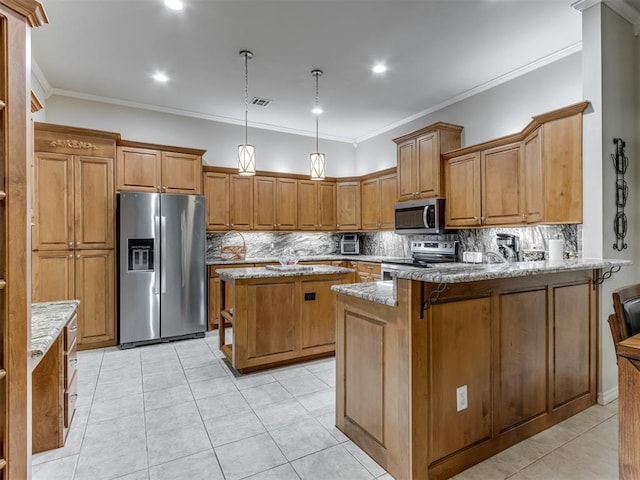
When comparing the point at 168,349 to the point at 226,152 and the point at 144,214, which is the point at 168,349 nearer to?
the point at 144,214

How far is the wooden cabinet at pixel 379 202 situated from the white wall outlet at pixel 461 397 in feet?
12.1

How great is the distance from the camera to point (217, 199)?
5129 mm

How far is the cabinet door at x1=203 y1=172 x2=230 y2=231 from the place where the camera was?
5.06m

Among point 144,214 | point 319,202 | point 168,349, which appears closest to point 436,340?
point 168,349

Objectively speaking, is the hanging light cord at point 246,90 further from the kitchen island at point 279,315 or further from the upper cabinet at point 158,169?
the kitchen island at point 279,315

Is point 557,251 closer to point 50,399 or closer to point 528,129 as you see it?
point 528,129

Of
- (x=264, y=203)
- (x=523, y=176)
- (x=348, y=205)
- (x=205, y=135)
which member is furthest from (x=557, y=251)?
(x=205, y=135)

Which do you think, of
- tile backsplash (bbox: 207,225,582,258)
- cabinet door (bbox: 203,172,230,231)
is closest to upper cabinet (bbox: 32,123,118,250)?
cabinet door (bbox: 203,172,230,231)

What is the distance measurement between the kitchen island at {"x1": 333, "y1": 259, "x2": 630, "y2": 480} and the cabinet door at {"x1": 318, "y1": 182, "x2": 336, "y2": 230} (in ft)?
12.6

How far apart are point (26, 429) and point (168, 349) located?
2788 millimetres

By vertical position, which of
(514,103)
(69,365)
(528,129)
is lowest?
(69,365)

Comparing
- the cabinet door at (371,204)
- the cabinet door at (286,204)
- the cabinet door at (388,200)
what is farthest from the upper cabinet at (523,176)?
the cabinet door at (286,204)

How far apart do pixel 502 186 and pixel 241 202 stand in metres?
3.58

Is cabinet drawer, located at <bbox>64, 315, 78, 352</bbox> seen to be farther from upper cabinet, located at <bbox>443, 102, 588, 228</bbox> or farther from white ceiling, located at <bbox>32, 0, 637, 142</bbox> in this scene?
upper cabinet, located at <bbox>443, 102, 588, 228</bbox>
